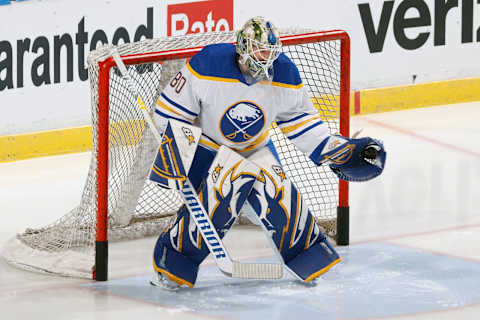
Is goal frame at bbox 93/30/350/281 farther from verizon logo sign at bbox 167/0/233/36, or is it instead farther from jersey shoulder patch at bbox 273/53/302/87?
verizon logo sign at bbox 167/0/233/36

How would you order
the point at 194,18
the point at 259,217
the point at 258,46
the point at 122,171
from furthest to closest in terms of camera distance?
1. the point at 194,18
2. the point at 122,171
3. the point at 259,217
4. the point at 258,46

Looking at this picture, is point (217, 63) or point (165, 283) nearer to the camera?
point (217, 63)

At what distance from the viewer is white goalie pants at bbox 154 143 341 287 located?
4.38 m

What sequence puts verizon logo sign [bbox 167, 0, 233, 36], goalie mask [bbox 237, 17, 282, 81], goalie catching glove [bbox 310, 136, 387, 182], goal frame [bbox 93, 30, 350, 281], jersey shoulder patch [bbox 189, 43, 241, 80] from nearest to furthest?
1. goalie mask [bbox 237, 17, 282, 81]
2. jersey shoulder patch [bbox 189, 43, 241, 80]
3. goalie catching glove [bbox 310, 136, 387, 182]
4. goal frame [bbox 93, 30, 350, 281]
5. verizon logo sign [bbox 167, 0, 233, 36]

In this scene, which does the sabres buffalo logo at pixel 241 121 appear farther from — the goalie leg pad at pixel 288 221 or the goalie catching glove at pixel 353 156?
the goalie catching glove at pixel 353 156

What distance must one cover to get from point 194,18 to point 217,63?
2.83 m

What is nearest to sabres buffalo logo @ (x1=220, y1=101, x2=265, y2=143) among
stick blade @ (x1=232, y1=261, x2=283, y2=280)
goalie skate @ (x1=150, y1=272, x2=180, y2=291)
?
stick blade @ (x1=232, y1=261, x2=283, y2=280)

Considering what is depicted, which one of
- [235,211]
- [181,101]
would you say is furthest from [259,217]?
[181,101]

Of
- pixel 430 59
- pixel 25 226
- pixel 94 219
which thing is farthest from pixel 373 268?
pixel 430 59

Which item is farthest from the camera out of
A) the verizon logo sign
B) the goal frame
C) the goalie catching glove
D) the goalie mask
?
the verizon logo sign

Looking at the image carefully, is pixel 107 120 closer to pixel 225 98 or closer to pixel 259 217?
pixel 225 98

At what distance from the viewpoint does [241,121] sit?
4.36 m

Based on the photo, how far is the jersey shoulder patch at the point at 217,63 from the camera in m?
4.32

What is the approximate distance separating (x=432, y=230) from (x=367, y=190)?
83cm
